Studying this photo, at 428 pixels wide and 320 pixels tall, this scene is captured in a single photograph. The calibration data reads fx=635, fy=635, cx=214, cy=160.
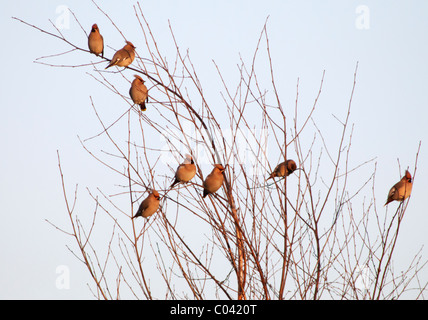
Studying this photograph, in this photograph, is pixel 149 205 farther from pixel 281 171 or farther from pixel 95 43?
pixel 95 43

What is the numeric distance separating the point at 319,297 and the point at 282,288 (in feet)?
1.23

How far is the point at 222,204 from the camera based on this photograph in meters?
4.21

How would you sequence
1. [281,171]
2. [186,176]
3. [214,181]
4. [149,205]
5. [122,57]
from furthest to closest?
[122,57], [281,171], [149,205], [186,176], [214,181]

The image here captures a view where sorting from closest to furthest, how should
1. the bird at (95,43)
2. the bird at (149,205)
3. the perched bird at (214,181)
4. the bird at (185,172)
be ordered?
the perched bird at (214,181)
the bird at (185,172)
the bird at (149,205)
the bird at (95,43)

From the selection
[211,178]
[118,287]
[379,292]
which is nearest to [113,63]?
[211,178]

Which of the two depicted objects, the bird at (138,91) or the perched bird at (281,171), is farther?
the bird at (138,91)

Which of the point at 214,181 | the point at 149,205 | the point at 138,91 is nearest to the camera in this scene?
the point at 214,181

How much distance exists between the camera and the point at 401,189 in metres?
5.16

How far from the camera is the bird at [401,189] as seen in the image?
5.10m

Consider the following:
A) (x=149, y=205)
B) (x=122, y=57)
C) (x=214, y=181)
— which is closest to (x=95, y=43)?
(x=122, y=57)

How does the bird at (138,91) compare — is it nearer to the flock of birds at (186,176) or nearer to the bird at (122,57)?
the flock of birds at (186,176)

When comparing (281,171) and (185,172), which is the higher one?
(281,171)

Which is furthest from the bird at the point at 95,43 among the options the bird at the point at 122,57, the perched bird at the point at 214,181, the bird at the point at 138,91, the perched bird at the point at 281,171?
the perched bird at the point at 214,181

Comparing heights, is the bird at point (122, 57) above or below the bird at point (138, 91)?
above
